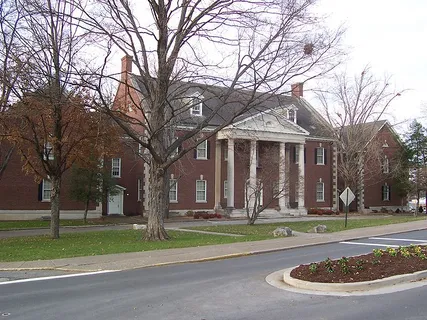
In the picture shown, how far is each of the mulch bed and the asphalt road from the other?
773mm

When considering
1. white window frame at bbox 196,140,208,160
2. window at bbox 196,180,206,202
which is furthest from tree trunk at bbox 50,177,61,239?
window at bbox 196,180,206,202

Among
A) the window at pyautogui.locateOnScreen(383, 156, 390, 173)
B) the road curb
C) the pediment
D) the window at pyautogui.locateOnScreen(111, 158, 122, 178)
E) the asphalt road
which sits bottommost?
the asphalt road

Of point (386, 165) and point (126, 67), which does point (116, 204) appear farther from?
point (386, 165)

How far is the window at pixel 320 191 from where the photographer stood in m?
46.2

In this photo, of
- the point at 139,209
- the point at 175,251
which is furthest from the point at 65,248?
the point at 139,209

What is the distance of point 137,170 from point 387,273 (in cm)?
3036

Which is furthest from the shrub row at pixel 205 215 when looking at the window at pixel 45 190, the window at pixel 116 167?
the window at pixel 45 190

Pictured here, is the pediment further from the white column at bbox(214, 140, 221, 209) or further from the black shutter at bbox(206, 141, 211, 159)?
the black shutter at bbox(206, 141, 211, 159)

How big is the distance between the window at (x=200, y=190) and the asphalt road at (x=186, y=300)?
28.0 m

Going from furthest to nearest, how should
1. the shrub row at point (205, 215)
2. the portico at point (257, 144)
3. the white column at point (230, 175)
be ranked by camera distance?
1. the white column at point (230, 175)
2. the portico at point (257, 144)
3. the shrub row at point (205, 215)

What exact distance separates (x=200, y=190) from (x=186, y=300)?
1242 inches

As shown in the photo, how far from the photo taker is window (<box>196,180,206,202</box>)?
130ft

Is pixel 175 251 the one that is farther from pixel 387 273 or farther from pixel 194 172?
pixel 194 172

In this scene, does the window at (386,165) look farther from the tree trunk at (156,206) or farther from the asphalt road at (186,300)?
the asphalt road at (186,300)
